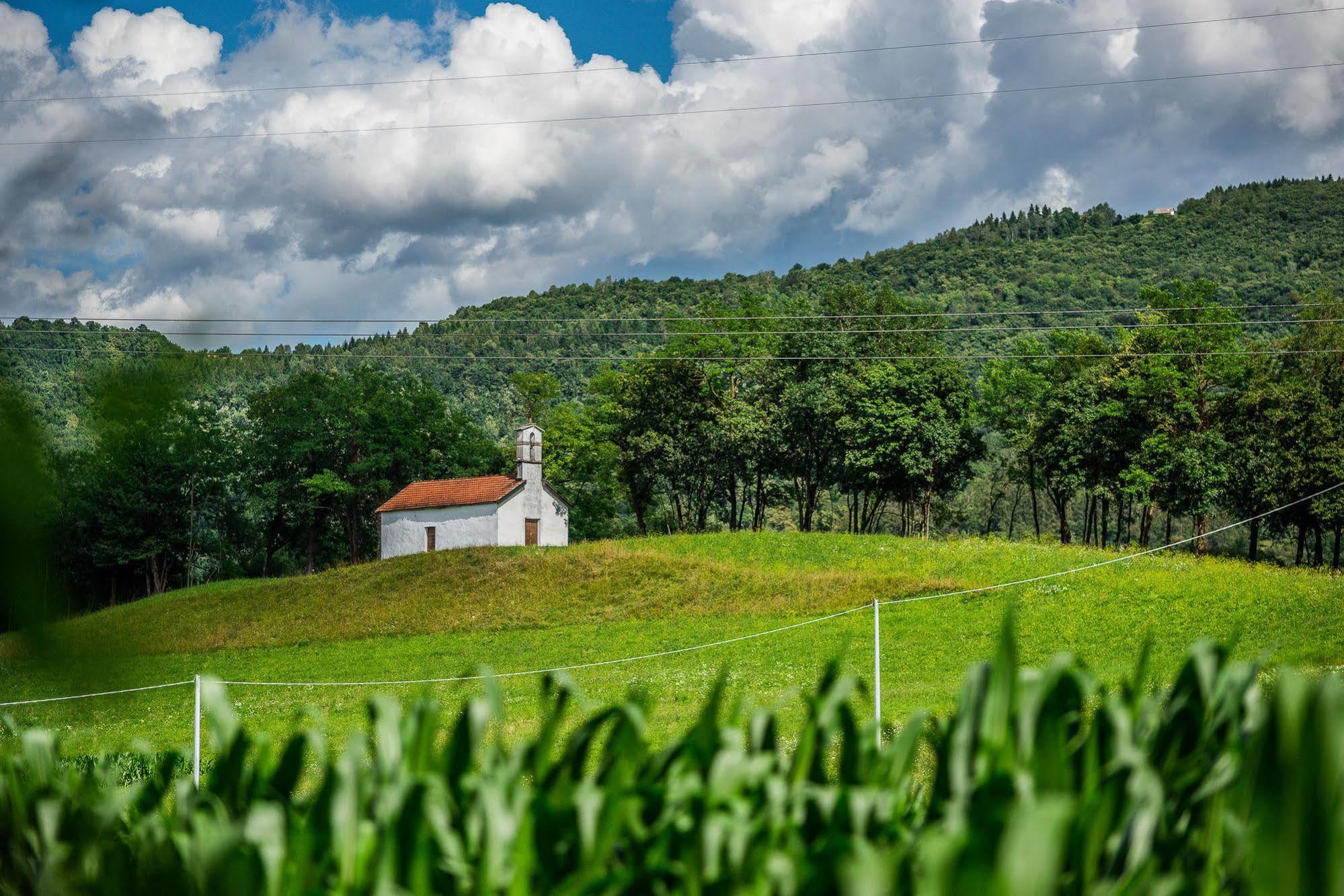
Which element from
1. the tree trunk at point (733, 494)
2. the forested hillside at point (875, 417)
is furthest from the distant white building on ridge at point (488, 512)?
the tree trunk at point (733, 494)

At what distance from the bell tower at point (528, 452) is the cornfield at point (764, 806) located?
126 ft

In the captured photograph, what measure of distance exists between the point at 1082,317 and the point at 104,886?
68.4m

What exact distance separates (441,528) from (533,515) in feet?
13.8

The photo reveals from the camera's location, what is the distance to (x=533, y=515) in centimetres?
3944

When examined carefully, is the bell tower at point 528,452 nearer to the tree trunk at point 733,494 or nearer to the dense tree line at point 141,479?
the tree trunk at point 733,494

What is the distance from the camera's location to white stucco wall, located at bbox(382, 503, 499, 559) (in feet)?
129

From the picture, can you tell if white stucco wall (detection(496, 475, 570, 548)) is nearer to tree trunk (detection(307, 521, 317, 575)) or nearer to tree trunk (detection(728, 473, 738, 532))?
tree trunk (detection(728, 473, 738, 532))

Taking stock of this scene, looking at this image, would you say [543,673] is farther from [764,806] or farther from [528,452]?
[528,452]

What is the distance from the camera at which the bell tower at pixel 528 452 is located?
39125mm

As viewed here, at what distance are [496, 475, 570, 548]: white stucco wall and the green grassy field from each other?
3294 mm

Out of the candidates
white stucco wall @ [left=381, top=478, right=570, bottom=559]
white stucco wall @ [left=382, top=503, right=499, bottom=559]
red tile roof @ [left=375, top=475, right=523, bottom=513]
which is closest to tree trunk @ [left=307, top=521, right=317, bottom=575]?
white stucco wall @ [left=382, top=503, right=499, bottom=559]

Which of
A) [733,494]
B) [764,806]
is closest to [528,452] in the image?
[733,494]

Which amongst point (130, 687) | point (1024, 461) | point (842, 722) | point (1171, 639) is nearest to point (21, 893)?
point (130, 687)

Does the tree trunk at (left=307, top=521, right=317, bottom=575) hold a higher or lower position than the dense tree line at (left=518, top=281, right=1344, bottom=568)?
lower
